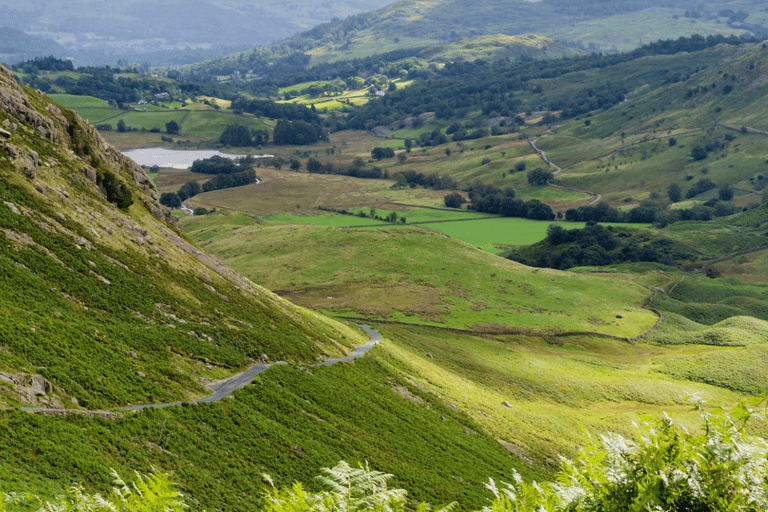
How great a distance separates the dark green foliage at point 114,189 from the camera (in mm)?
75338

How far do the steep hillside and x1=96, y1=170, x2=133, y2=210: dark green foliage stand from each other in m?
0.15

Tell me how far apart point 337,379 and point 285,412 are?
14318 millimetres

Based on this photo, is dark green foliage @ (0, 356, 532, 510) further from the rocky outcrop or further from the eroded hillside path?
the rocky outcrop

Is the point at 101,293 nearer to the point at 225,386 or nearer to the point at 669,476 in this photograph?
the point at 225,386

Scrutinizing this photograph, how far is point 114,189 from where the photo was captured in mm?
75750

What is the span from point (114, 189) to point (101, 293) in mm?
24164

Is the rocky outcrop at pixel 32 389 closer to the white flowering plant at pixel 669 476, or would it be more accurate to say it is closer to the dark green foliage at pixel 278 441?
the dark green foliage at pixel 278 441

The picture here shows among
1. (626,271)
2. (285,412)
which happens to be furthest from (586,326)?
(285,412)

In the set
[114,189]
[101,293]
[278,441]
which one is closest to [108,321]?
[101,293]

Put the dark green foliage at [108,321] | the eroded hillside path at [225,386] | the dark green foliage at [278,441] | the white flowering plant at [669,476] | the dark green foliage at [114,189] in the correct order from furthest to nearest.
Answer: the dark green foliage at [114,189], the dark green foliage at [108,321], the eroded hillside path at [225,386], the dark green foliage at [278,441], the white flowering plant at [669,476]

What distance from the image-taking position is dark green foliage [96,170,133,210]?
75.3m

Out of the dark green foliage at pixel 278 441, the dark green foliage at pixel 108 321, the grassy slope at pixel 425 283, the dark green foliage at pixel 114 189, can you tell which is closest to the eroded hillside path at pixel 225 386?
the dark green foliage at pixel 278 441

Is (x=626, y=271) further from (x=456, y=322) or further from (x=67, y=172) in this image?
(x=67, y=172)

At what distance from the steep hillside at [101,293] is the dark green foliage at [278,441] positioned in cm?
→ 294
